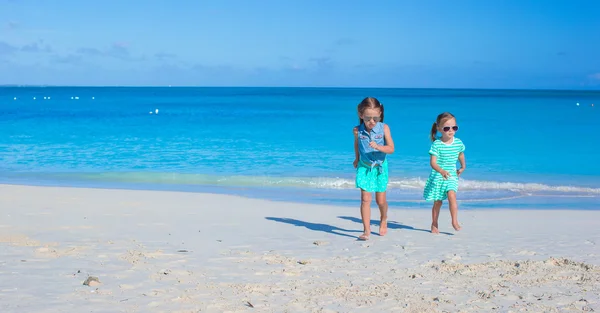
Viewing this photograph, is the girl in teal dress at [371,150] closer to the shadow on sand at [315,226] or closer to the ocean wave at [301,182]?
the shadow on sand at [315,226]

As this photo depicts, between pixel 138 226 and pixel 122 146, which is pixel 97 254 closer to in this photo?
pixel 138 226

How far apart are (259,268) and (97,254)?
1.57 m

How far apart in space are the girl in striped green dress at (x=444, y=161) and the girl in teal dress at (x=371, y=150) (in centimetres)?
62

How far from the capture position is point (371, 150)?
22.2ft

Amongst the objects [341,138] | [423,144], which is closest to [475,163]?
[423,144]

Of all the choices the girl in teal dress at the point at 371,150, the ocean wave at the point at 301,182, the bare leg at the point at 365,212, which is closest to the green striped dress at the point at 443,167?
the girl in teal dress at the point at 371,150

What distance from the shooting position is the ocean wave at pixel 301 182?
42.2 ft

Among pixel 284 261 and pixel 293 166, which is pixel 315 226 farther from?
pixel 293 166

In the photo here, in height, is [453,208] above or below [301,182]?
below

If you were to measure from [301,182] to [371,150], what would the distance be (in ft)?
23.1

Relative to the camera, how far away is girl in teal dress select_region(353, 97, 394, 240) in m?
6.61

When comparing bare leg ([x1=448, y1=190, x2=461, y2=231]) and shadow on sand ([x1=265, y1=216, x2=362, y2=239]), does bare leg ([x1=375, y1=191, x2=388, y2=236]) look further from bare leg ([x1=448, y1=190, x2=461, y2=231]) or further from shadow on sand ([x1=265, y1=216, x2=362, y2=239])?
bare leg ([x1=448, y1=190, x2=461, y2=231])

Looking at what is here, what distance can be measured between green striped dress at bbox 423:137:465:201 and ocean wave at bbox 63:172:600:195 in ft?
18.2

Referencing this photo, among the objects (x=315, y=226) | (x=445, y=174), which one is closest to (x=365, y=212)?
(x=445, y=174)
